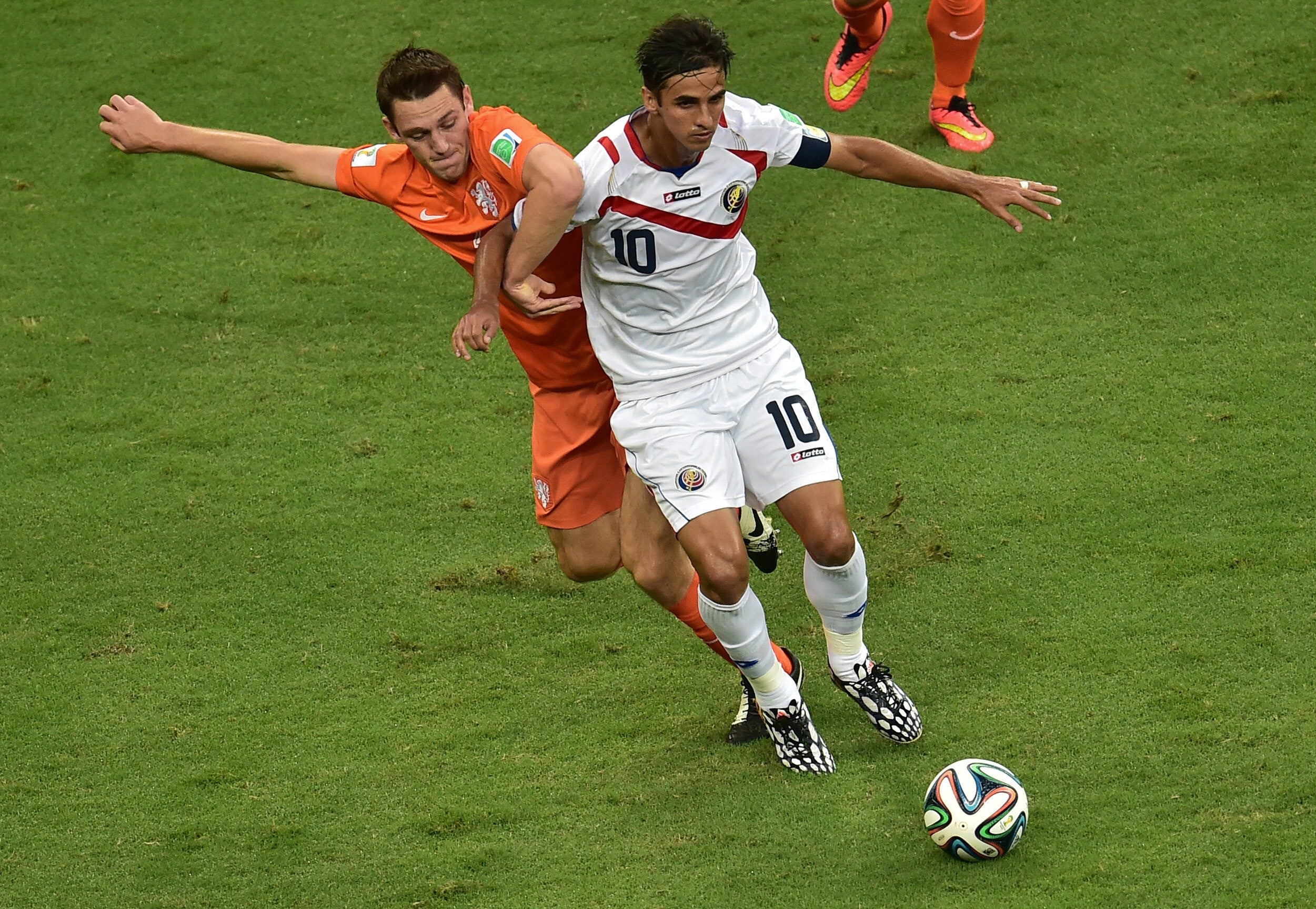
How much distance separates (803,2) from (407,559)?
4.73 metres

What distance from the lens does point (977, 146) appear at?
7.32 meters

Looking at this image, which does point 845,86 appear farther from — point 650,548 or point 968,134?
point 650,548

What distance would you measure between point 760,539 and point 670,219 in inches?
54.8

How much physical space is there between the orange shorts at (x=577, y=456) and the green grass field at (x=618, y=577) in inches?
22.7

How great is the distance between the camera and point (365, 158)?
14.8ft

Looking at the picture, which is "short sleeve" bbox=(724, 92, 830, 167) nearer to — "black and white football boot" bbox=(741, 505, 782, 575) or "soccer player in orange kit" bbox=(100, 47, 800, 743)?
"soccer player in orange kit" bbox=(100, 47, 800, 743)

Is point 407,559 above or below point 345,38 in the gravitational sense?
below

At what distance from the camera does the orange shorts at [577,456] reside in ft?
15.7

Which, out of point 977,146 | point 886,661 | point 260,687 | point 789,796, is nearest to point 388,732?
point 260,687

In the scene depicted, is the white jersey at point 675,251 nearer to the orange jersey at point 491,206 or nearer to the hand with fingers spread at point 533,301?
the orange jersey at point 491,206

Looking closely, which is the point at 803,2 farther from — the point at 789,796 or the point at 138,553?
the point at 789,796

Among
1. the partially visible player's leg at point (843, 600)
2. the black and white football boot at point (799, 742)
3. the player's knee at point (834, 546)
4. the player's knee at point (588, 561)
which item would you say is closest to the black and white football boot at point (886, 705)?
the partially visible player's leg at point (843, 600)

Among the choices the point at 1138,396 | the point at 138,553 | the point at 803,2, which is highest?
the point at 803,2

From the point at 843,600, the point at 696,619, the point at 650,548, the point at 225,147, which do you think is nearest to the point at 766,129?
the point at 650,548
